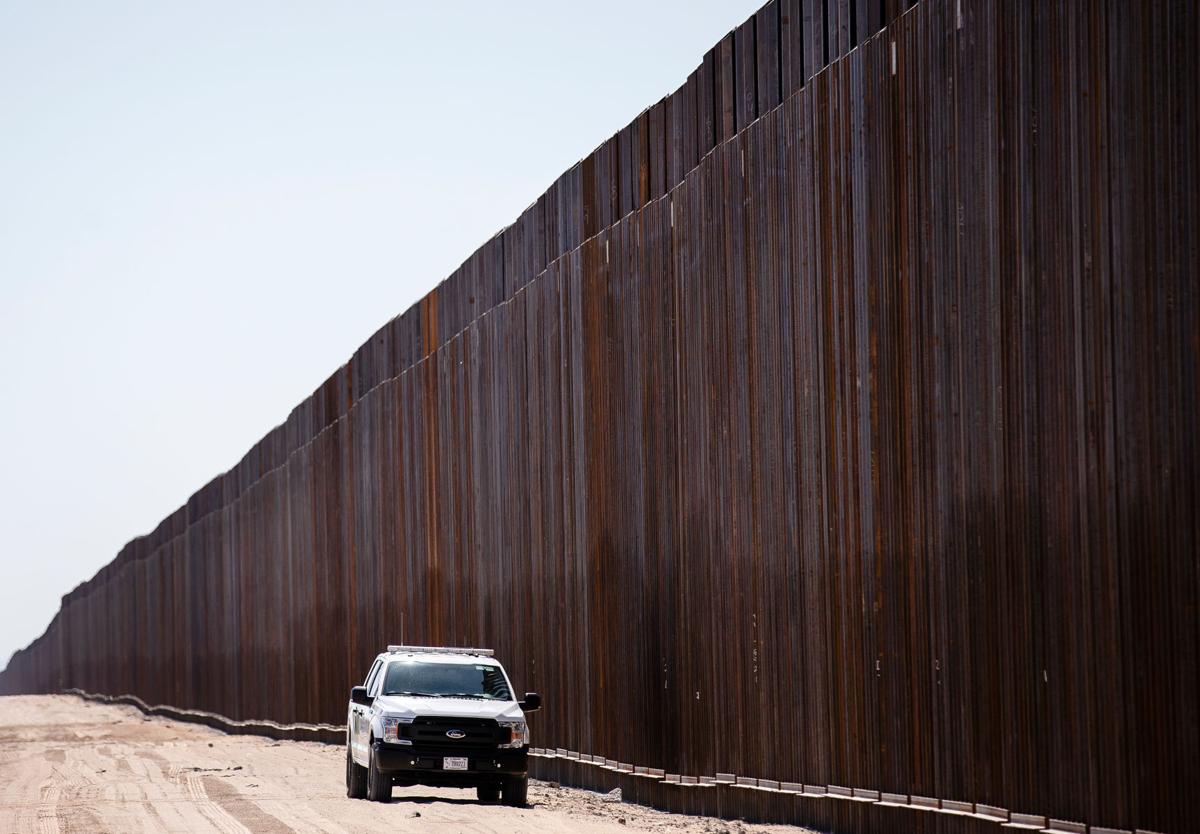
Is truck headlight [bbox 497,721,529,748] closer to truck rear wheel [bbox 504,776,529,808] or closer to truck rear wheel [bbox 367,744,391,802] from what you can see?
truck rear wheel [bbox 504,776,529,808]

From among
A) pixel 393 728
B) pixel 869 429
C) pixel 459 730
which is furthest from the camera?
pixel 459 730

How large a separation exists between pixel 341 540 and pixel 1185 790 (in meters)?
33.5

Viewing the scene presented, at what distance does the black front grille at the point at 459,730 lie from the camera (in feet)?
67.1

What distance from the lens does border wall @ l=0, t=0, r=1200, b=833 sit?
38.3ft

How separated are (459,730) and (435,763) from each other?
0.49 meters

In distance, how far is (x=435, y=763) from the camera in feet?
66.6

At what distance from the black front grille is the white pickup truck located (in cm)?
1

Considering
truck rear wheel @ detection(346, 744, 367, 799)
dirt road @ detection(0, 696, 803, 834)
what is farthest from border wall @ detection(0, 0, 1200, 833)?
truck rear wheel @ detection(346, 744, 367, 799)


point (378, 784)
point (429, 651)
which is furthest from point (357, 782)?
point (429, 651)

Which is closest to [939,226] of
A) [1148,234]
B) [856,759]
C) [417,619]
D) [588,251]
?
[1148,234]

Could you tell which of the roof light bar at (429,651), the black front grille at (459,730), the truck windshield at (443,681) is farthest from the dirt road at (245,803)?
the roof light bar at (429,651)

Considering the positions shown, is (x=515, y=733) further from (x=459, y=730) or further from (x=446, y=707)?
(x=446, y=707)

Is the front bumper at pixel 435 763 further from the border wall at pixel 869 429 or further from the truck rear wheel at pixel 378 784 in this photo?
the border wall at pixel 869 429

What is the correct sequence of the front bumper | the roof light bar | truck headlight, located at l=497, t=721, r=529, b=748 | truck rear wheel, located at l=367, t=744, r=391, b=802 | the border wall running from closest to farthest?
1. the border wall
2. the front bumper
3. truck rear wheel, located at l=367, t=744, r=391, b=802
4. truck headlight, located at l=497, t=721, r=529, b=748
5. the roof light bar
